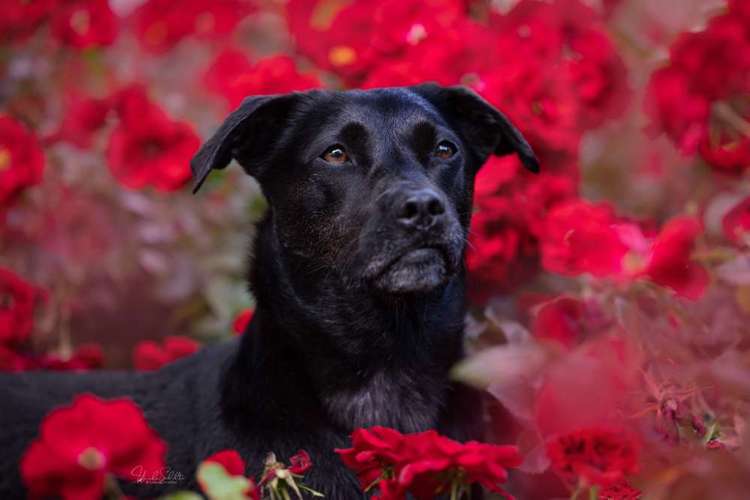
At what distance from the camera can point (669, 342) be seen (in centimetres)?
217

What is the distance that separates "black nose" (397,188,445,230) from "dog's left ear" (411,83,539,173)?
20.7 inches

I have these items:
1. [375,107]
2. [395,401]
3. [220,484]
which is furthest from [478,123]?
[220,484]

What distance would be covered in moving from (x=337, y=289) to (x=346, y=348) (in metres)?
0.18

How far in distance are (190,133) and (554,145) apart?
1439mm

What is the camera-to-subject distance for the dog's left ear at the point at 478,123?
2912mm

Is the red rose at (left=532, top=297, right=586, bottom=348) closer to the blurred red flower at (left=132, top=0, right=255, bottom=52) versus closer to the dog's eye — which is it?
the dog's eye

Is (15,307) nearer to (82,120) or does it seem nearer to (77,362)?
(77,362)

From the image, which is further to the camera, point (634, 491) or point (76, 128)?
point (76, 128)

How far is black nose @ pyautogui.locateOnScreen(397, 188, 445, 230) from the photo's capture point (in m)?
2.45

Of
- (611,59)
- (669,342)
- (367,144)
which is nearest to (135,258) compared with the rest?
(367,144)

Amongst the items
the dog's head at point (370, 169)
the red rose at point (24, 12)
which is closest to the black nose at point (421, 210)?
the dog's head at point (370, 169)

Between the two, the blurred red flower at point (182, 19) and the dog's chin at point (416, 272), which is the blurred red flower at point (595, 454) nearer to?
the dog's chin at point (416, 272)

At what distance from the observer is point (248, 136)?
9.62 feet

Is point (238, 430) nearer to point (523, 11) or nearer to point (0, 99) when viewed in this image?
point (523, 11)
